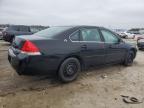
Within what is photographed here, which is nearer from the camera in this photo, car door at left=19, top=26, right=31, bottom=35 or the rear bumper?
the rear bumper

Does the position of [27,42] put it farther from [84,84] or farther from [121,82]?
[121,82]

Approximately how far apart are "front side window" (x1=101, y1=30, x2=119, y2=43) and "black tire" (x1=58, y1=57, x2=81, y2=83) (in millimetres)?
1453

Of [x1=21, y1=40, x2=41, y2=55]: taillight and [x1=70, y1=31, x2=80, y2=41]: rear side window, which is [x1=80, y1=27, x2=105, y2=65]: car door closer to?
[x1=70, y1=31, x2=80, y2=41]: rear side window

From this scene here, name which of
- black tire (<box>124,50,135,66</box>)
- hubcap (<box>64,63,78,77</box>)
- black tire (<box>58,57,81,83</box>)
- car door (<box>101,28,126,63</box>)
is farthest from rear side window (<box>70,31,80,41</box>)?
black tire (<box>124,50,135,66</box>)

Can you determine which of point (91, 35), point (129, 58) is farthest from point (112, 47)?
point (129, 58)

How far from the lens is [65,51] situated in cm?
482

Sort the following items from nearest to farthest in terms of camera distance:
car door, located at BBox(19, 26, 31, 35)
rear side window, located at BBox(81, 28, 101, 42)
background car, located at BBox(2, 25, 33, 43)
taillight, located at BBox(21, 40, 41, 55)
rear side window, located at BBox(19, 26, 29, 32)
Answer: taillight, located at BBox(21, 40, 41, 55), rear side window, located at BBox(81, 28, 101, 42), background car, located at BBox(2, 25, 33, 43), car door, located at BBox(19, 26, 31, 35), rear side window, located at BBox(19, 26, 29, 32)

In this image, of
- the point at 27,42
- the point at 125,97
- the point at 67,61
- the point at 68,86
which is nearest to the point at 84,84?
the point at 68,86

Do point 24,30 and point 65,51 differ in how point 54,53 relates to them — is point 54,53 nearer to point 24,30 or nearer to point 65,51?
point 65,51

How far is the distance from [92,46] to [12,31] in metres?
10.8

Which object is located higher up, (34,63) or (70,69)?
(34,63)

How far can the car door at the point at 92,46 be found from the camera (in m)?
5.29

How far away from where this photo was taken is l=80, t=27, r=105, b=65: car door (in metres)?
5.29

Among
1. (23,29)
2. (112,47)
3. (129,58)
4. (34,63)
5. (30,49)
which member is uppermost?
(23,29)
